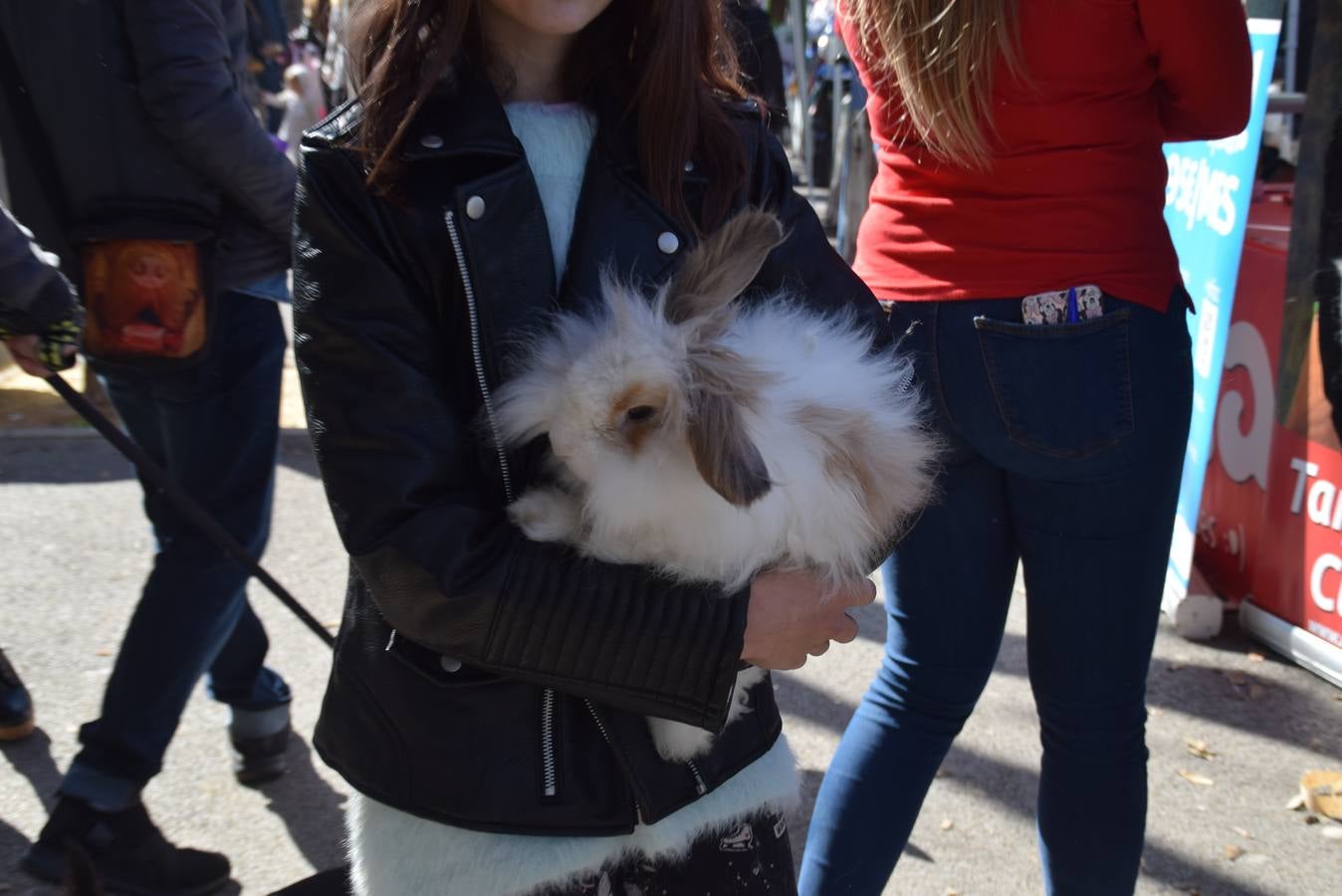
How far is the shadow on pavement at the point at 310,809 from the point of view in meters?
2.98

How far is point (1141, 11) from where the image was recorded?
1868 mm

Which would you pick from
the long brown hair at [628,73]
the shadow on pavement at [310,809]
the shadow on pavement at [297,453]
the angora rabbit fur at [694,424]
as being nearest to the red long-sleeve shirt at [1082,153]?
the long brown hair at [628,73]

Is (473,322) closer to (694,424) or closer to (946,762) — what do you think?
(694,424)

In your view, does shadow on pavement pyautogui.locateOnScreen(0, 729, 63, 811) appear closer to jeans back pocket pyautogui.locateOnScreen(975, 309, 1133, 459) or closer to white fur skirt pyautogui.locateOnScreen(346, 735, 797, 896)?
white fur skirt pyautogui.locateOnScreen(346, 735, 797, 896)

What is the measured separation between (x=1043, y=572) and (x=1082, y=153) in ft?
2.43

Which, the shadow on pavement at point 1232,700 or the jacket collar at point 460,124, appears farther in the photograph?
the shadow on pavement at point 1232,700

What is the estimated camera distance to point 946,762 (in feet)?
11.0

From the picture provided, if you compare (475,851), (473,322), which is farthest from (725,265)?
(475,851)

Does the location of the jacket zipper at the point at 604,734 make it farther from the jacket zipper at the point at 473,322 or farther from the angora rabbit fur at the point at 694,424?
the jacket zipper at the point at 473,322

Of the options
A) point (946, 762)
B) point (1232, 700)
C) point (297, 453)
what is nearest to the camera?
point (946, 762)

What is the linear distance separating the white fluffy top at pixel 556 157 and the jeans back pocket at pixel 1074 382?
848mm

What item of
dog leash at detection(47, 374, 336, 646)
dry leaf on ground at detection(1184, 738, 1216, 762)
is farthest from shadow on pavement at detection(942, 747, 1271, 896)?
dog leash at detection(47, 374, 336, 646)

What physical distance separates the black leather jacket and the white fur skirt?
3 centimetres

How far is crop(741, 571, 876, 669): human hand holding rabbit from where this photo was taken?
4.60ft
